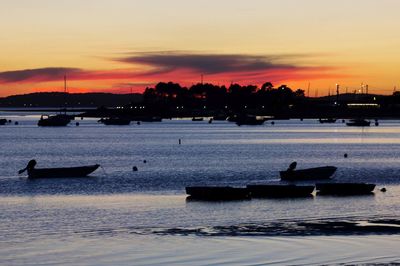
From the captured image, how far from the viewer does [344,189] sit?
62.6 meters

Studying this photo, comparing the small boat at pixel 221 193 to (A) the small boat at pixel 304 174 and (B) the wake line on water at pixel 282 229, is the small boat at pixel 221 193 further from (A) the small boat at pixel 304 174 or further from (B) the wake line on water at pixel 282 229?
(A) the small boat at pixel 304 174

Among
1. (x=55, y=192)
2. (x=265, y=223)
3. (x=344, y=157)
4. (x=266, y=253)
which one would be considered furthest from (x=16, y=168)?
(x=266, y=253)

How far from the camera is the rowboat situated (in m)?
77.4

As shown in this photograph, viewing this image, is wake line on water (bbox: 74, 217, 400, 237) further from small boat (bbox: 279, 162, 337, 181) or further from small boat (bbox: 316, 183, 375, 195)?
small boat (bbox: 279, 162, 337, 181)

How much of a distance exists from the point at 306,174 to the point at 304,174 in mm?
187

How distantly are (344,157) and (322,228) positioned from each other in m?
79.4

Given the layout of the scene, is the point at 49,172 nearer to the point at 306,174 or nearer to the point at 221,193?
the point at 306,174

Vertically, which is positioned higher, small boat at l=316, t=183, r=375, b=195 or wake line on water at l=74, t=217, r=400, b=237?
small boat at l=316, t=183, r=375, b=195

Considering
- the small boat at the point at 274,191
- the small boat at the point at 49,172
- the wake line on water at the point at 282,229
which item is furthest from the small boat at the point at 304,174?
the wake line on water at the point at 282,229

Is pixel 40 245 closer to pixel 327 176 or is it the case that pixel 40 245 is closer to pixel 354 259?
pixel 354 259

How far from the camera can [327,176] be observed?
261ft

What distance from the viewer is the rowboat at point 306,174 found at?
77375 millimetres

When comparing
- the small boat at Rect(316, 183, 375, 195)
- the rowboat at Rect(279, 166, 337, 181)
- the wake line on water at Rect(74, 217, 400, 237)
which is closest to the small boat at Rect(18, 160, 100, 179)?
the rowboat at Rect(279, 166, 337, 181)

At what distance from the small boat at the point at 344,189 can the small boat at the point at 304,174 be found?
13538 mm
